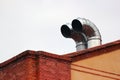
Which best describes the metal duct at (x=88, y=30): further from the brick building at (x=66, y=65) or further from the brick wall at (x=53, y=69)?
the brick wall at (x=53, y=69)

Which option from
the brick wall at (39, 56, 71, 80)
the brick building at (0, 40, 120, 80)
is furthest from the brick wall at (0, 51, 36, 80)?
the brick wall at (39, 56, 71, 80)

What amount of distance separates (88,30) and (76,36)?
0.87 metres

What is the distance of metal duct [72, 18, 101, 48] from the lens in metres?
17.5

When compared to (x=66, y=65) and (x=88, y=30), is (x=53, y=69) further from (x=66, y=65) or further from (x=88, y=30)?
(x=88, y=30)

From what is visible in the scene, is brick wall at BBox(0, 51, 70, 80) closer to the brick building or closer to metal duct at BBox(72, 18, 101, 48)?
the brick building

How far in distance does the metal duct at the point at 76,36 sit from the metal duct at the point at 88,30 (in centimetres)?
27

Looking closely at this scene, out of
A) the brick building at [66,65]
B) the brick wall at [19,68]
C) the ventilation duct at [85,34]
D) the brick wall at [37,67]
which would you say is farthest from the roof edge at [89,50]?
the ventilation duct at [85,34]

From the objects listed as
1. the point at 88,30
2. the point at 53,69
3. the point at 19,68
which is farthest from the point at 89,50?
the point at 88,30

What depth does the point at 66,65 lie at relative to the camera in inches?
465

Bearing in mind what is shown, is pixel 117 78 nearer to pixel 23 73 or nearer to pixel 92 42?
pixel 23 73

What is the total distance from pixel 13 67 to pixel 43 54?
1.12 meters

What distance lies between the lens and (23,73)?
36.5 ft

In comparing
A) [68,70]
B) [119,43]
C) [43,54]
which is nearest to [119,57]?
[119,43]

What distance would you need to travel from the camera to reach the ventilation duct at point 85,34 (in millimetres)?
17547
